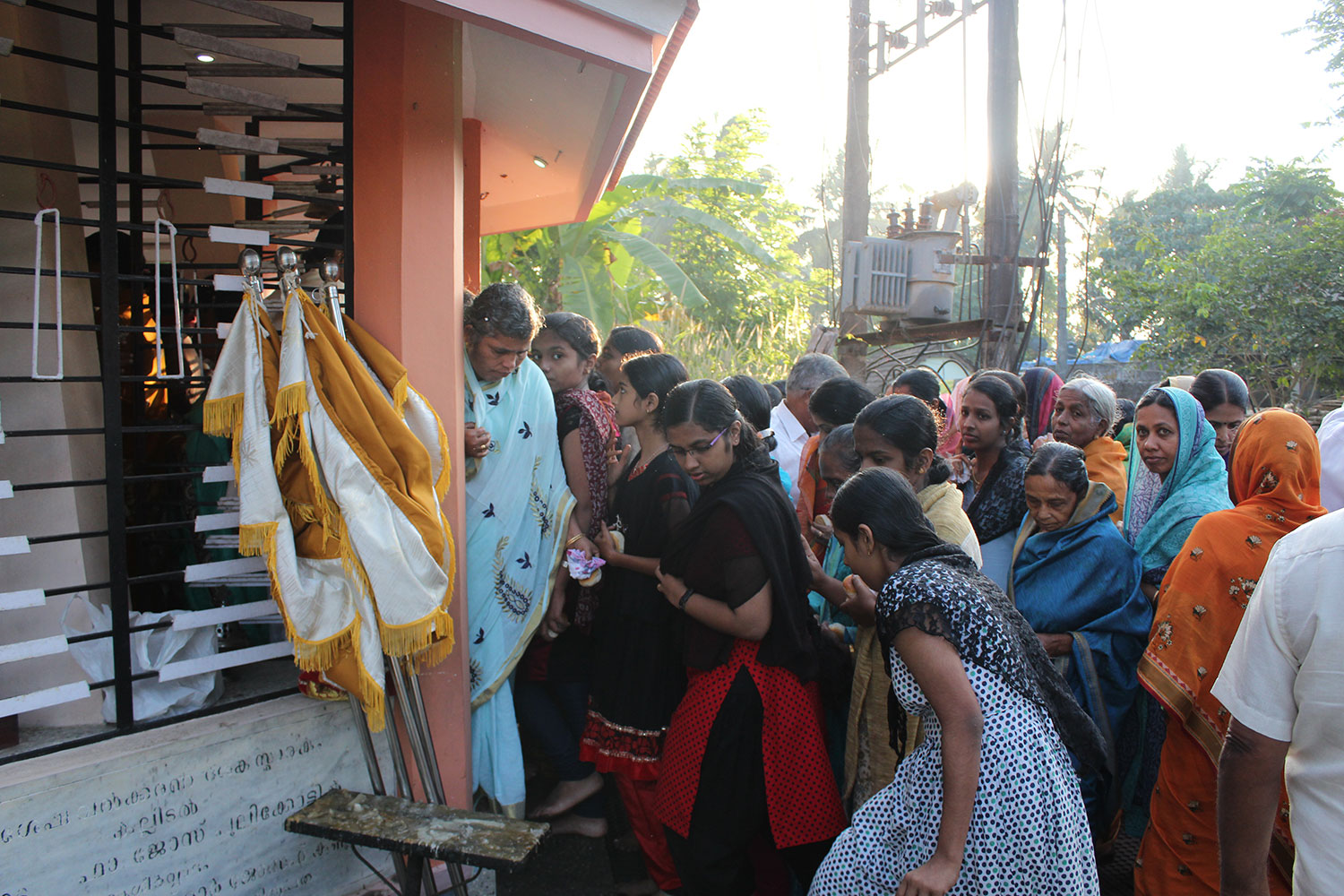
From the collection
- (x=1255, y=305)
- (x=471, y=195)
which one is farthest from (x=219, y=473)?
(x=1255, y=305)

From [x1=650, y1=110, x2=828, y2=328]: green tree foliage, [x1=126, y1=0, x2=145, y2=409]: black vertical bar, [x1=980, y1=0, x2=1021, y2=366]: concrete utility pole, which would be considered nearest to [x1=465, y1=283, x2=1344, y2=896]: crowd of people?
[x1=126, y1=0, x2=145, y2=409]: black vertical bar

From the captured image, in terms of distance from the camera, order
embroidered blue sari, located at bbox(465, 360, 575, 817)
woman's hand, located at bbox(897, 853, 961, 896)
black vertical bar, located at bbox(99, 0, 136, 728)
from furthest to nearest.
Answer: embroidered blue sari, located at bbox(465, 360, 575, 817), black vertical bar, located at bbox(99, 0, 136, 728), woman's hand, located at bbox(897, 853, 961, 896)

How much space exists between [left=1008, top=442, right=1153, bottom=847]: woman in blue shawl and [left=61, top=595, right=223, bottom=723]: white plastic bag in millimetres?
2817

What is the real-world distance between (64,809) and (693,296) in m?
10.1

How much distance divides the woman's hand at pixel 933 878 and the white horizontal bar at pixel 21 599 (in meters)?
2.29

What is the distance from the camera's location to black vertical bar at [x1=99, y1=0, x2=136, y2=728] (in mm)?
2404

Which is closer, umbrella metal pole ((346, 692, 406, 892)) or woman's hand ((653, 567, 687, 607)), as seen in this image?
umbrella metal pole ((346, 692, 406, 892))

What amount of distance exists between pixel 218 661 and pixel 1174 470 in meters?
3.50

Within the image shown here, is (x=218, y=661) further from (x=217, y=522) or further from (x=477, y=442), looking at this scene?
(x=477, y=442)

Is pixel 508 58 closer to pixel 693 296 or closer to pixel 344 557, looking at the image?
pixel 344 557

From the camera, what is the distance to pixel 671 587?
8.98 feet

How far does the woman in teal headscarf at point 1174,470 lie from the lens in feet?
10.7

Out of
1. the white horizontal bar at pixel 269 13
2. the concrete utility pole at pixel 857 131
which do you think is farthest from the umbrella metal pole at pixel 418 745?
the concrete utility pole at pixel 857 131

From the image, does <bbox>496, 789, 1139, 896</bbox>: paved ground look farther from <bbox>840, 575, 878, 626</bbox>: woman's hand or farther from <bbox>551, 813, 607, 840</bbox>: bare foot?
<bbox>840, 575, 878, 626</bbox>: woman's hand
